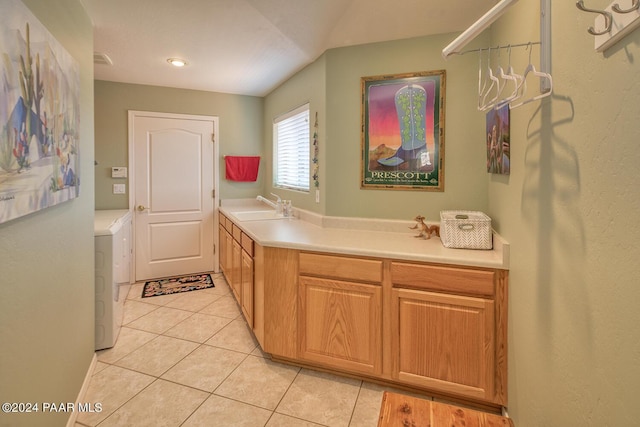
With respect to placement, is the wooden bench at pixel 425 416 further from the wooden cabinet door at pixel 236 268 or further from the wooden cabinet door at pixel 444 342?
→ the wooden cabinet door at pixel 236 268

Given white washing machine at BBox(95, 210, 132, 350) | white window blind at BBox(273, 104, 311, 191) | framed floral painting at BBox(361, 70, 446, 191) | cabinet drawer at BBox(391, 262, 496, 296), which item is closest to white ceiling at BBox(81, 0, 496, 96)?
framed floral painting at BBox(361, 70, 446, 191)

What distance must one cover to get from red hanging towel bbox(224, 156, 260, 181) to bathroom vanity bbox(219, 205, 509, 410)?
6.52 ft

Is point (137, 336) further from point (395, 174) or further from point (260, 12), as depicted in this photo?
point (260, 12)

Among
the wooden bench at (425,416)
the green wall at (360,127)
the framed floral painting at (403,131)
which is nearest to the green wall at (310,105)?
the green wall at (360,127)

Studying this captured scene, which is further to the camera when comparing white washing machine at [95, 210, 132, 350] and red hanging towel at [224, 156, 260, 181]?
red hanging towel at [224, 156, 260, 181]

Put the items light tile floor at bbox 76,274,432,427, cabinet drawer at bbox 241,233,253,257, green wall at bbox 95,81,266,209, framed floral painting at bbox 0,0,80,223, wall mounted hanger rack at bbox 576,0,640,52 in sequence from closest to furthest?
wall mounted hanger rack at bbox 576,0,640,52 → framed floral painting at bbox 0,0,80,223 → light tile floor at bbox 76,274,432,427 → cabinet drawer at bbox 241,233,253,257 → green wall at bbox 95,81,266,209

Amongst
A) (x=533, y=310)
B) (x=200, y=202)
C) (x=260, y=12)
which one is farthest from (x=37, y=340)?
(x=200, y=202)

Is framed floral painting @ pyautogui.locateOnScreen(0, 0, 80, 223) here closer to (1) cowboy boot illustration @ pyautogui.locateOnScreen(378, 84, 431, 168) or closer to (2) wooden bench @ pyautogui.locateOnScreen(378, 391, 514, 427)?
(2) wooden bench @ pyautogui.locateOnScreen(378, 391, 514, 427)

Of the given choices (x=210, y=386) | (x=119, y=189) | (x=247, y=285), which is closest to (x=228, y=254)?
(x=247, y=285)

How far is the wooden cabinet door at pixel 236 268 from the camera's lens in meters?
3.10

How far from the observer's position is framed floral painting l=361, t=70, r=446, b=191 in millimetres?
2445

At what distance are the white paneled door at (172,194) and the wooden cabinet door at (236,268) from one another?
1.08m

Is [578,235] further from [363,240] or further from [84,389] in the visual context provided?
[84,389]

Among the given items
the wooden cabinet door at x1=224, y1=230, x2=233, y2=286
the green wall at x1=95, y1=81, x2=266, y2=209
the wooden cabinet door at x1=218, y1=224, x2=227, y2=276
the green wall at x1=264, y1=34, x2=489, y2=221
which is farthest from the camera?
the wooden cabinet door at x1=218, y1=224, x2=227, y2=276
